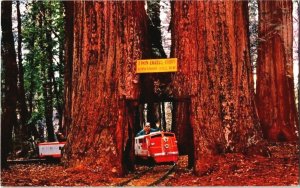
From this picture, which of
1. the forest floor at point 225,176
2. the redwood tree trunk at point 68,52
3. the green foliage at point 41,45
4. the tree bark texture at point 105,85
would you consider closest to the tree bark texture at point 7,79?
the forest floor at point 225,176

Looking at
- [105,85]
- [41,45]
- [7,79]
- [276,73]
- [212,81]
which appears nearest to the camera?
[212,81]

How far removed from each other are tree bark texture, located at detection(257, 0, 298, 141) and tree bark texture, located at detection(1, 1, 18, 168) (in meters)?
7.79

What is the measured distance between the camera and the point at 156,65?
9008mm

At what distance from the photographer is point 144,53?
9.53 metres

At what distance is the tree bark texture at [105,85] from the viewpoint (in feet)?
29.7

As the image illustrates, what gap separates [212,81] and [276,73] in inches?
236

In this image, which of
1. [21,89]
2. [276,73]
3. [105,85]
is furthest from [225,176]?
[21,89]

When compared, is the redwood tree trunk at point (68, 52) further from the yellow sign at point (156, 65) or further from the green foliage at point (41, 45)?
the green foliage at point (41, 45)

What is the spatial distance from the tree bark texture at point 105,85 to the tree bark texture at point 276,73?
6.02 meters

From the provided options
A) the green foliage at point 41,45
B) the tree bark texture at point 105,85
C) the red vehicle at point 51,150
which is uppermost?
the green foliage at point 41,45

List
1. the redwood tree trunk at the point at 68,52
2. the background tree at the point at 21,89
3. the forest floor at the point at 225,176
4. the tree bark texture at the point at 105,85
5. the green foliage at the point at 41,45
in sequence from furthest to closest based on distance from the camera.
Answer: the green foliage at the point at 41,45 → the background tree at the point at 21,89 → the redwood tree trunk at the point at 68,52 → the tree bark texture at the point at 105,85 → the forest floor at the point at 225,176

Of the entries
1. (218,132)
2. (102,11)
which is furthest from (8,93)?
(218,132)

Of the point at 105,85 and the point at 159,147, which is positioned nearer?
the point at 105,85

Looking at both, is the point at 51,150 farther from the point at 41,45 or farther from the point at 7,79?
the point at 41,45
